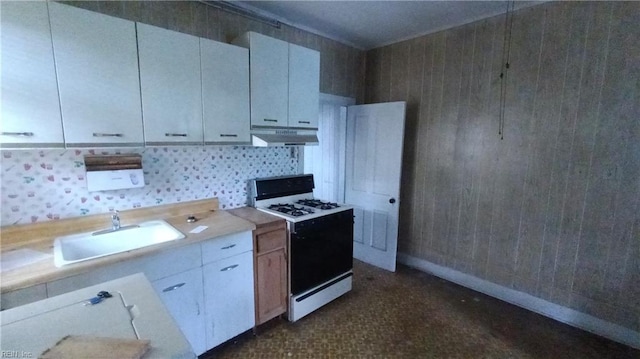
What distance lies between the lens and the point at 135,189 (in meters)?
2.01

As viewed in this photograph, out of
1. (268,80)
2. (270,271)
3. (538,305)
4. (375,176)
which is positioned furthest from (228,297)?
(538,305)

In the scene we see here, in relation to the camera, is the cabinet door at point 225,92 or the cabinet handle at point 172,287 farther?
the cabinet door at point 225,92

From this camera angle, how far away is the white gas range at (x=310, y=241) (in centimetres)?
231

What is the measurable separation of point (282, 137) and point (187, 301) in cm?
139

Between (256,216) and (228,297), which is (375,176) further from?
(228,297)

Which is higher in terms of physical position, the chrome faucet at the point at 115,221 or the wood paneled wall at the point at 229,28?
the wood paneled wall at the point at 229,28

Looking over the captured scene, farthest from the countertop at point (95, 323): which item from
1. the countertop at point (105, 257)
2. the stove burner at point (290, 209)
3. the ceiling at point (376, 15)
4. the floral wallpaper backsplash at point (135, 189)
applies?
the ceiling at point (376, 15)

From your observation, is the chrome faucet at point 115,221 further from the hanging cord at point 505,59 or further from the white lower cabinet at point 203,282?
the hanging cord at point 505,59

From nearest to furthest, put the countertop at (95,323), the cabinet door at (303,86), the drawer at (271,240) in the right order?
1. the countertop at (95,323)
2. the drawer at (271,240)
3. the cabinet door at (303,86)

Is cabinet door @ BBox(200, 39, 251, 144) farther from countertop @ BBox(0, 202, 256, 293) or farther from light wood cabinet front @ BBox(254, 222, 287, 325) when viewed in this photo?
light wood cabinet front @ BBox(254, 222, 287, 325)

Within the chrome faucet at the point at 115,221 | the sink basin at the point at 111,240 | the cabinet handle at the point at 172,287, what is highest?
the chrome faucet at the point at 115,221

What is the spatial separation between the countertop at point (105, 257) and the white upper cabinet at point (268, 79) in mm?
805

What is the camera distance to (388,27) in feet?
9.45

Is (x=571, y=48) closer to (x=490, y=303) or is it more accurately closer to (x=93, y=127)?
(x=490, y=303)
